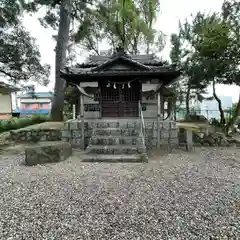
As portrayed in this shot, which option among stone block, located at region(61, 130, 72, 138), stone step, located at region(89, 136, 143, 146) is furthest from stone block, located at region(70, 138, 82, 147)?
stone step, located at region(89, 136, 143, 146)

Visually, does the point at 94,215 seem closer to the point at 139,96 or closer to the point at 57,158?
the point at 57,158

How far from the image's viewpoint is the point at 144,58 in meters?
10.6

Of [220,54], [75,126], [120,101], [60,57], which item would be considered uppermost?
[60,57]

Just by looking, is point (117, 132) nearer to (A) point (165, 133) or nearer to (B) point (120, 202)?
(A) point (165, 133)

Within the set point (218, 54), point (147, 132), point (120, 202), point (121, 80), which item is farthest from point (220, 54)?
point (120, 202)

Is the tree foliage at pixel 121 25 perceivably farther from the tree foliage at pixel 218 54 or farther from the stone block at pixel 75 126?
the stone block at pixel 75 126

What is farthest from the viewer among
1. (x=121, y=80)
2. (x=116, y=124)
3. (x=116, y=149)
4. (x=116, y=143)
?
(x=121, y=80)

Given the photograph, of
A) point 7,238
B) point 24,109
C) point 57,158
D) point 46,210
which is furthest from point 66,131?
point 24,109

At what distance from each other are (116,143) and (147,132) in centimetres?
164

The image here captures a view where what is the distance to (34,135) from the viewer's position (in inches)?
373

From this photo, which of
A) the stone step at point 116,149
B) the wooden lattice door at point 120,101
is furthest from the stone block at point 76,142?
the wooden lattice door at point 120,101

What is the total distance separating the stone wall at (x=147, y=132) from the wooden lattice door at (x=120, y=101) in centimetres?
114

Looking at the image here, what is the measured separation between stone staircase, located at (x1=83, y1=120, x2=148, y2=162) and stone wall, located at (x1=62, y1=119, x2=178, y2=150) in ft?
0.88

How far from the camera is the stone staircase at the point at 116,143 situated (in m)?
6.20
